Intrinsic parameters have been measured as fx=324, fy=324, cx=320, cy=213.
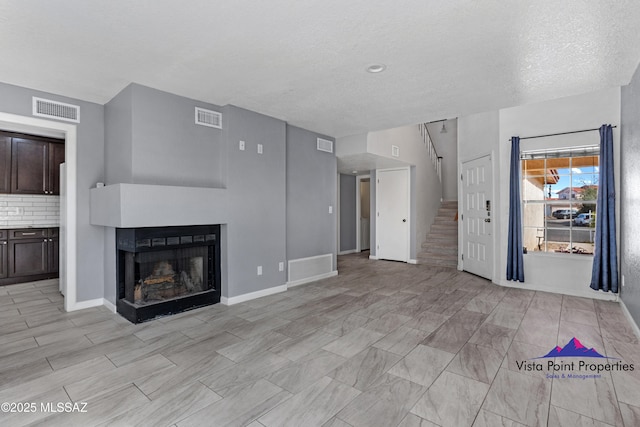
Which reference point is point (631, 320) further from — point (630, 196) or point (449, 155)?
point (449, 155)

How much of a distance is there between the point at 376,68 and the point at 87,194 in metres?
3.72

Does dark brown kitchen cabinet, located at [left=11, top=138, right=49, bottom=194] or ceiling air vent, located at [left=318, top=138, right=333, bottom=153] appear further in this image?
ceiling air vent, located at [left=318, top=138, right=333, bottom=153]

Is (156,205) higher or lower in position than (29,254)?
higher

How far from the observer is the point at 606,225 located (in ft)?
13.5

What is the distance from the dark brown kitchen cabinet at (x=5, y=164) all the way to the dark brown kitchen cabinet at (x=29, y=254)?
2.30 feet

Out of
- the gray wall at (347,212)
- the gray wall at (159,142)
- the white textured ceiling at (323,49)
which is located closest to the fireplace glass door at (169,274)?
the gray wall at (159,142)

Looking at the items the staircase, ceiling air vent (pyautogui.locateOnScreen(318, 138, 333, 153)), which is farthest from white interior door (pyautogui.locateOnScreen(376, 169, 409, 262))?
ceiling air vent (pyautogui.locateOnScreen(318, 138, 333, 153))

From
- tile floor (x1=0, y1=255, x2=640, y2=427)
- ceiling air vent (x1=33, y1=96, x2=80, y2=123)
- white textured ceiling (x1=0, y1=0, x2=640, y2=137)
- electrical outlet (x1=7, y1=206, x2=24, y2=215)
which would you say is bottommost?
tile floor (x1=0, y1=255, x2=640, y2=427)

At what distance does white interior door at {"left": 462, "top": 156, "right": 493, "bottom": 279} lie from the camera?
541 centimetres

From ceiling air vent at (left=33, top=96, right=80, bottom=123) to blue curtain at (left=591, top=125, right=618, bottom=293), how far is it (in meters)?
6.62

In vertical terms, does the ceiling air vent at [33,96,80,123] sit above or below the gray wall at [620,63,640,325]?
above

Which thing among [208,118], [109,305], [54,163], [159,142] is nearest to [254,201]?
[208,118]

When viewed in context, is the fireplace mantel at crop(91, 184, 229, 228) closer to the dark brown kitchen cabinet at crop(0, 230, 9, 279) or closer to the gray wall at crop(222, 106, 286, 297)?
the gray wall at crop(222, 106, 286, 297)

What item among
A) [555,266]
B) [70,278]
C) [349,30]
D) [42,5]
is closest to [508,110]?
[555,266]
